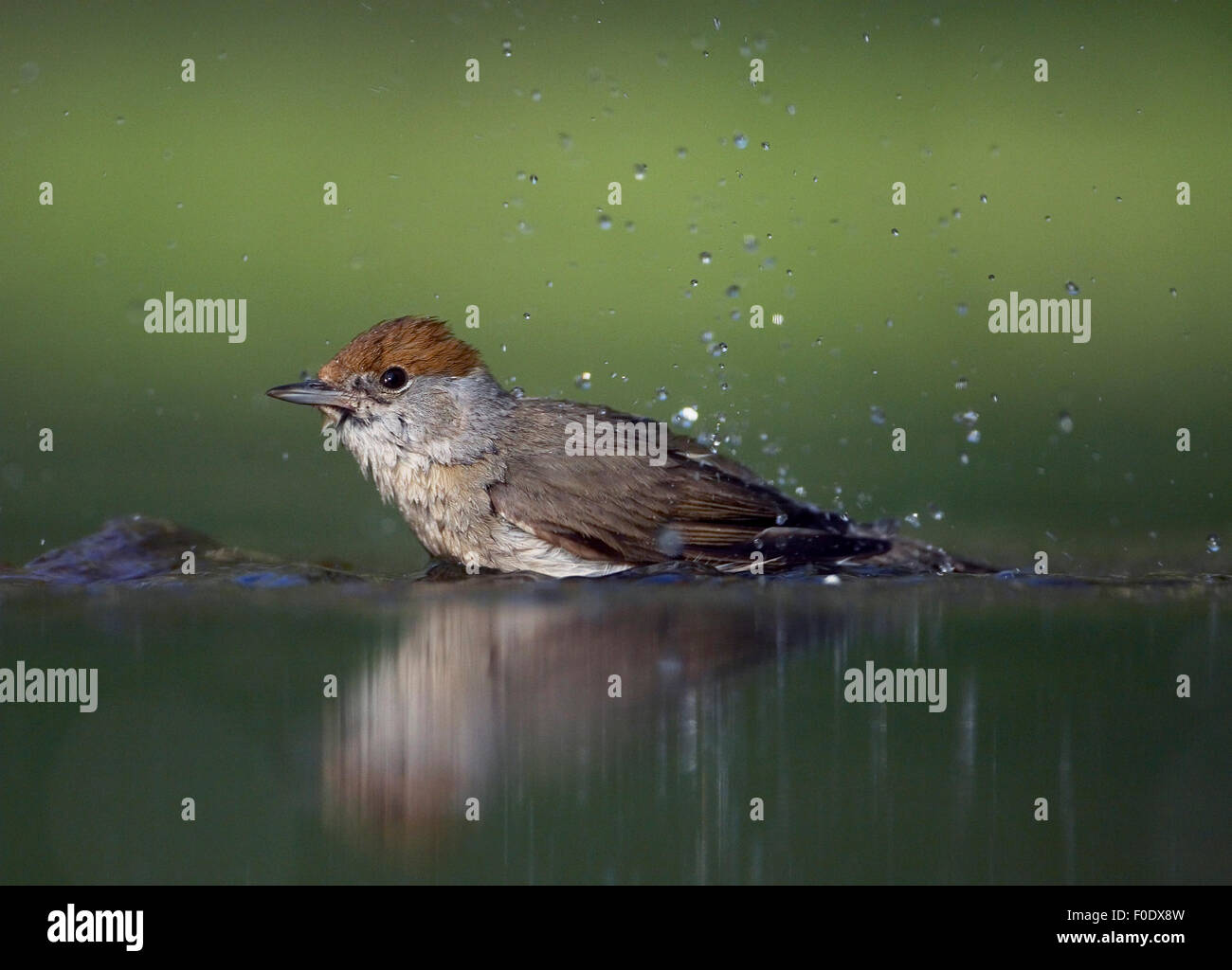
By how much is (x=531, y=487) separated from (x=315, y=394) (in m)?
1.16

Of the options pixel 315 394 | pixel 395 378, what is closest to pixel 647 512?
pixel 395 378

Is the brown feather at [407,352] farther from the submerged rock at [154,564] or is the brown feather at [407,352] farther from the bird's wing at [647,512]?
the submerged rock at [154,564]

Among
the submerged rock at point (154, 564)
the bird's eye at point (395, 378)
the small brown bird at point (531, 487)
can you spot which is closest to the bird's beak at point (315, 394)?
the small brown bird at point (531, 487)

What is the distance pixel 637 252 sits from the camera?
16359 mm

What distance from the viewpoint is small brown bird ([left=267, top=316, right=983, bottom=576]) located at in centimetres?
811

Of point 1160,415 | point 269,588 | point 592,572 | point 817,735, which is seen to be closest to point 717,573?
point 592,572

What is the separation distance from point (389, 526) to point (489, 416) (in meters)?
2.10

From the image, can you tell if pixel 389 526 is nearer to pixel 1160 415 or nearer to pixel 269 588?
pixel 269 588

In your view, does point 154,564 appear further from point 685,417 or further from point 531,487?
point 685,417

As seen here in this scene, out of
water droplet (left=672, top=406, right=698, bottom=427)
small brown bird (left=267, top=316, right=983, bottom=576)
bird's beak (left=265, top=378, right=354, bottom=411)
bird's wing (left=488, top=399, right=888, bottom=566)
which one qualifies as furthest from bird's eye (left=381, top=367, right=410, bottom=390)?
water droplet (left=672, top=406, right=698, bottom=427)

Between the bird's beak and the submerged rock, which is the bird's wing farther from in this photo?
the submerged rock

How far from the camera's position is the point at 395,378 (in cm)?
827

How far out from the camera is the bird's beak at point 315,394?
7.97 m

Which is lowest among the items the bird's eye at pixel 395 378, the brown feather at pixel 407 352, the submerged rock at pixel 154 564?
the submerged rock at pixel 154 564
